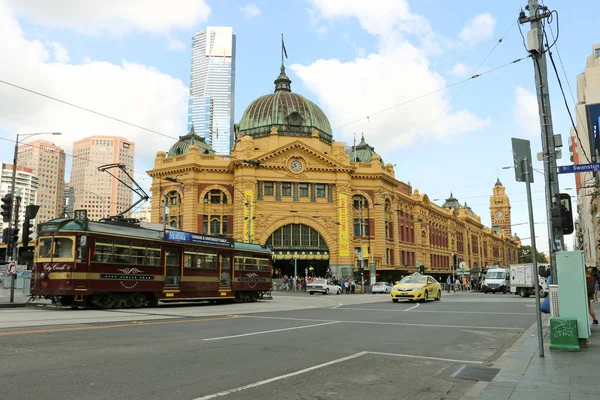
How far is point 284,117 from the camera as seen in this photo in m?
62.6

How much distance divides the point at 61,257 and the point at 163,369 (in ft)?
45.0

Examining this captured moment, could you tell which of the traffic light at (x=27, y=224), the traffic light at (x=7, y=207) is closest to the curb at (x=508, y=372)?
the traffic light at (x=27, y=224)

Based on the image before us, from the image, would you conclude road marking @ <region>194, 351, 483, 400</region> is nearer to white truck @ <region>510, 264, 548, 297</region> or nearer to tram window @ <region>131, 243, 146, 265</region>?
tram window @ <region>131, 243, 146, 265</region>

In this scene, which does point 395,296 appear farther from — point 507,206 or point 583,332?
point 507,206

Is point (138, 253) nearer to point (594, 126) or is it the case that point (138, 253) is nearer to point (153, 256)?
point (153, 256)

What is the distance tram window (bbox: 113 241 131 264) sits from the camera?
67.3 feet

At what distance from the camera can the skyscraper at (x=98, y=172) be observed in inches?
3329

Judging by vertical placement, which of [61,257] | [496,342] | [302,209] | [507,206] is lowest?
[496,342]

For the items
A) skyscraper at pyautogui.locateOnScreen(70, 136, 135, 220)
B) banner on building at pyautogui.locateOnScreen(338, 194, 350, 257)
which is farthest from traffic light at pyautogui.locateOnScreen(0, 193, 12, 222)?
skyscraper at pyautogui.locateOnScreen(70, 136, 135, 220)

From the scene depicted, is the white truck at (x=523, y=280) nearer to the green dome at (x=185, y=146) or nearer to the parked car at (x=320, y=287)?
the parked car at (x=320, y=287)

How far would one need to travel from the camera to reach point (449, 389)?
265 inches

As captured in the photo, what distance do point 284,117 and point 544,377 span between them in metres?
57.4

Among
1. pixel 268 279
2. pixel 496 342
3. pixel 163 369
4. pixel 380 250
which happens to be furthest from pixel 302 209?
pixel 163 369

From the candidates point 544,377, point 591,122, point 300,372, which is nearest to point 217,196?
point 591,122
